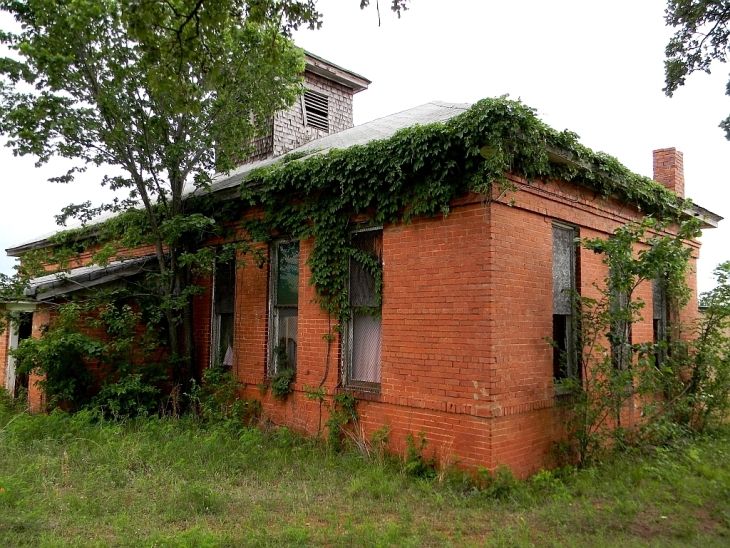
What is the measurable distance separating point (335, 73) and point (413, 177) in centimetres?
902

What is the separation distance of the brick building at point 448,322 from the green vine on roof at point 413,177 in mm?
210

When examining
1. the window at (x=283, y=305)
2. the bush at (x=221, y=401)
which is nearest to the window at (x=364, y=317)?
the window at (x=283, y=305)

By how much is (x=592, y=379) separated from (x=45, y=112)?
9.21 meters

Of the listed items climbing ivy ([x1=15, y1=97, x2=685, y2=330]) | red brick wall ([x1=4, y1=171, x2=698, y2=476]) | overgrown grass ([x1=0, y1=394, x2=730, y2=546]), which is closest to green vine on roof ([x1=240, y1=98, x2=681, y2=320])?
climbing ivy ([x1=15, y1=97, x2=685, y2=330])

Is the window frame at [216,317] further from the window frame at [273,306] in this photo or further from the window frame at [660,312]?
the window frame at [660,312]

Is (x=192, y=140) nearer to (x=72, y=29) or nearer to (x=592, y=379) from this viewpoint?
(x=72, y=29)

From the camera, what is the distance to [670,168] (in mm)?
12047

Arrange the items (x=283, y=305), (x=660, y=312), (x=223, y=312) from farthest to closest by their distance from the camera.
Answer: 1. (x=660, y=312)
2. (x=223, y=312)
3. (x=283, y=305)

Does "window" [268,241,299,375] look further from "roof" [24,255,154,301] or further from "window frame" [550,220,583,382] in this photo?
"window frame" [550,220,583,382]

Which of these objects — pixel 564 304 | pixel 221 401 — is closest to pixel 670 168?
pixel 564 304

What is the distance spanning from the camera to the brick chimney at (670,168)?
1200cm

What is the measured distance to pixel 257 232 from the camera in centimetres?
977

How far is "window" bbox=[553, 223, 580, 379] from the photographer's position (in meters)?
8.07

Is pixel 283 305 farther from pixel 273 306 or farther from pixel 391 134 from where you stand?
pixel 391 134
